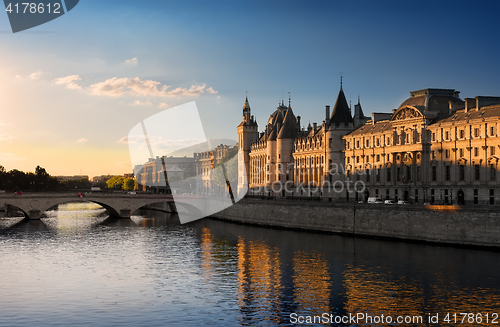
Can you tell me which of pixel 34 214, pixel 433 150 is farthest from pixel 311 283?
pixel 34 214

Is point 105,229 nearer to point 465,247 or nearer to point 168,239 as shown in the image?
point 168,239

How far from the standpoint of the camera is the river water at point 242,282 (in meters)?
32.8

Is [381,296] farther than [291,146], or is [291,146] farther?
[291,146]

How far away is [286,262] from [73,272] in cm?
1642

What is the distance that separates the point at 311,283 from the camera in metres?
40.4

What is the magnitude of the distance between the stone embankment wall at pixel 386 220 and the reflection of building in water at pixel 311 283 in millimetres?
12670

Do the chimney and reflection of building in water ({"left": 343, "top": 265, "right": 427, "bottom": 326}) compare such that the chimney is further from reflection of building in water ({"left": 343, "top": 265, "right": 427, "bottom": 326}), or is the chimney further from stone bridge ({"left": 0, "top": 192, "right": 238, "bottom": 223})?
reflection of building in water ({"left": 343, "top": 265, "right": 427, "bottom": 326})

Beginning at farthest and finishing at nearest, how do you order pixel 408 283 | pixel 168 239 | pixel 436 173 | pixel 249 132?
1. pixel 249 132
2. pixel 436 173
3. pixel 168 239
4. pixel 408 283

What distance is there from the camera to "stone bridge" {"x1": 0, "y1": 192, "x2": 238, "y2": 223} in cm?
9306

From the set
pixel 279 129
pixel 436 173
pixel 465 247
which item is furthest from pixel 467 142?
pixel 279 129

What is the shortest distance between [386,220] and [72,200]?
5133 centimetres

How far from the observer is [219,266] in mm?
48625

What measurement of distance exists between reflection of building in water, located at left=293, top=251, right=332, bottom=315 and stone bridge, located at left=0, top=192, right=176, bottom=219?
169ft

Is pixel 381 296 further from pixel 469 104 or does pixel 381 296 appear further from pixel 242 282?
pixel 469 104
